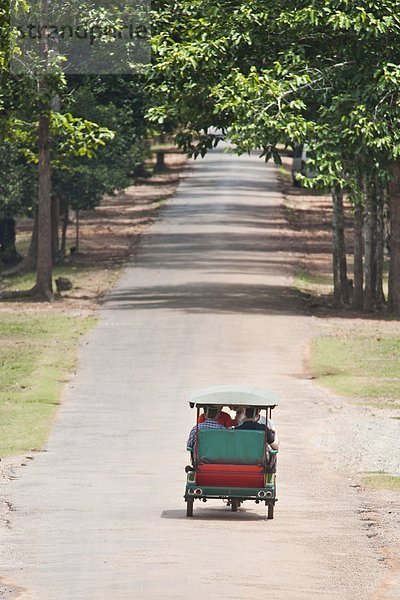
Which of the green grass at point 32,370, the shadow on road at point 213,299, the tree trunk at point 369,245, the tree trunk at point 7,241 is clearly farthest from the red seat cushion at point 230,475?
the tree trunk at point 7,241

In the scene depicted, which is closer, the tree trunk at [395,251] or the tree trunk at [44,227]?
the tree trunk at [395,251]

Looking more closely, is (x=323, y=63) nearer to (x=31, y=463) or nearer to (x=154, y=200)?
(x=31, y=463)

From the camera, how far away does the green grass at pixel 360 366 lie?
1095 inches

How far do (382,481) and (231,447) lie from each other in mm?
4078

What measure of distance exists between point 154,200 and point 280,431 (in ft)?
203

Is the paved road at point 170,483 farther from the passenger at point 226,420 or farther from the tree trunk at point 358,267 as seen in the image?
the tree trunk at point 358,267

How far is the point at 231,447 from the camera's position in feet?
52.2

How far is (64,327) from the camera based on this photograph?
36.8 m

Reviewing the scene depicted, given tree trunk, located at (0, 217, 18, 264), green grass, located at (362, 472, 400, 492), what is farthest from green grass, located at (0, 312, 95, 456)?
tree trunk, located at (0, 217, 18, 264)

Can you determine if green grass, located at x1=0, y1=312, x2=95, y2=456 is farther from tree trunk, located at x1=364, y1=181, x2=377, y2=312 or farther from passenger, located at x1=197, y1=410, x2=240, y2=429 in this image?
tree trunk, located at x1=364, y1=181, x2=377, y2=312

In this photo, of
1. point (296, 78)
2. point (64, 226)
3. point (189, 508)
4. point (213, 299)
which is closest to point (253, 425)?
point (189, 508)

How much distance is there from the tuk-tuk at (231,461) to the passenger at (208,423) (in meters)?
0.05

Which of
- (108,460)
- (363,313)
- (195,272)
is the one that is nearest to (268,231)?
(195,272)

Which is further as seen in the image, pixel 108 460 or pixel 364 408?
pixel 364 408
